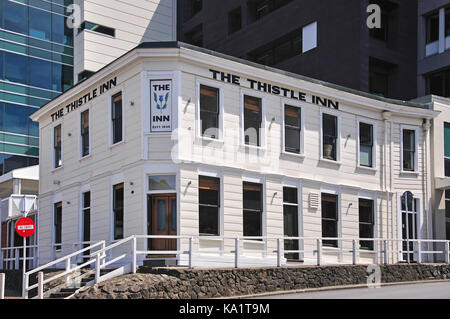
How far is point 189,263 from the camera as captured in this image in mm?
21016

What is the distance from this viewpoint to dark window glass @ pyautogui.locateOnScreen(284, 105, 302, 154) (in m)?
26.5

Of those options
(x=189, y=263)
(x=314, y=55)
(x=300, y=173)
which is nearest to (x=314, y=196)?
(x=300, y=173)

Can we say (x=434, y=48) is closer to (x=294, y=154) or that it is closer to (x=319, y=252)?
(x=294, y=154)

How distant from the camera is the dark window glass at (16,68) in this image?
51.1 meters

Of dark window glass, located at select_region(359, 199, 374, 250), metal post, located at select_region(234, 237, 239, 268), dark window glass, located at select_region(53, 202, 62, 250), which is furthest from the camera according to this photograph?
dark window glass, located at select_region(53, 202, 62, 250)

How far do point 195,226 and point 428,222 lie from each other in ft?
41.1

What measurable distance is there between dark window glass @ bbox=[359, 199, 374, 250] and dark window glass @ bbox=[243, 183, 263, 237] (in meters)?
5.61

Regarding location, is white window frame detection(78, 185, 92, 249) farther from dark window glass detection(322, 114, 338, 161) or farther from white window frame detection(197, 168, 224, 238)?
dark window glass detection(322, 114, 338, 161)

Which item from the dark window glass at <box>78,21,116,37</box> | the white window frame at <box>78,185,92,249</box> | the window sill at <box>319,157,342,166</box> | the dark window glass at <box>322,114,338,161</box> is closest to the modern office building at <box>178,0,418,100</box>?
the dark window glass at <box>322,114,338,161</box>

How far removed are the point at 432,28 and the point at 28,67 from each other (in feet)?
92.4

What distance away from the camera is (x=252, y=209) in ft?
81.5

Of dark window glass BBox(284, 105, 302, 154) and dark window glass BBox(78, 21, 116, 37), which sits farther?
dark window glass BBox(78, 21, 116, 37)

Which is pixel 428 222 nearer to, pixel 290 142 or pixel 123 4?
pixel 290 142

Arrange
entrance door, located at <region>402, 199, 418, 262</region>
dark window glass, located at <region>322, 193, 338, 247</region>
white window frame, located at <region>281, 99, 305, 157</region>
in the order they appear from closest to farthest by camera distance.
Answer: white window frame, located at <region>281, 99, 305, 157</region>
dark window glass, located at <region>322, 193, 338, 247</region>
entrance door, located at <region>402, 199, 418, 262</region>
